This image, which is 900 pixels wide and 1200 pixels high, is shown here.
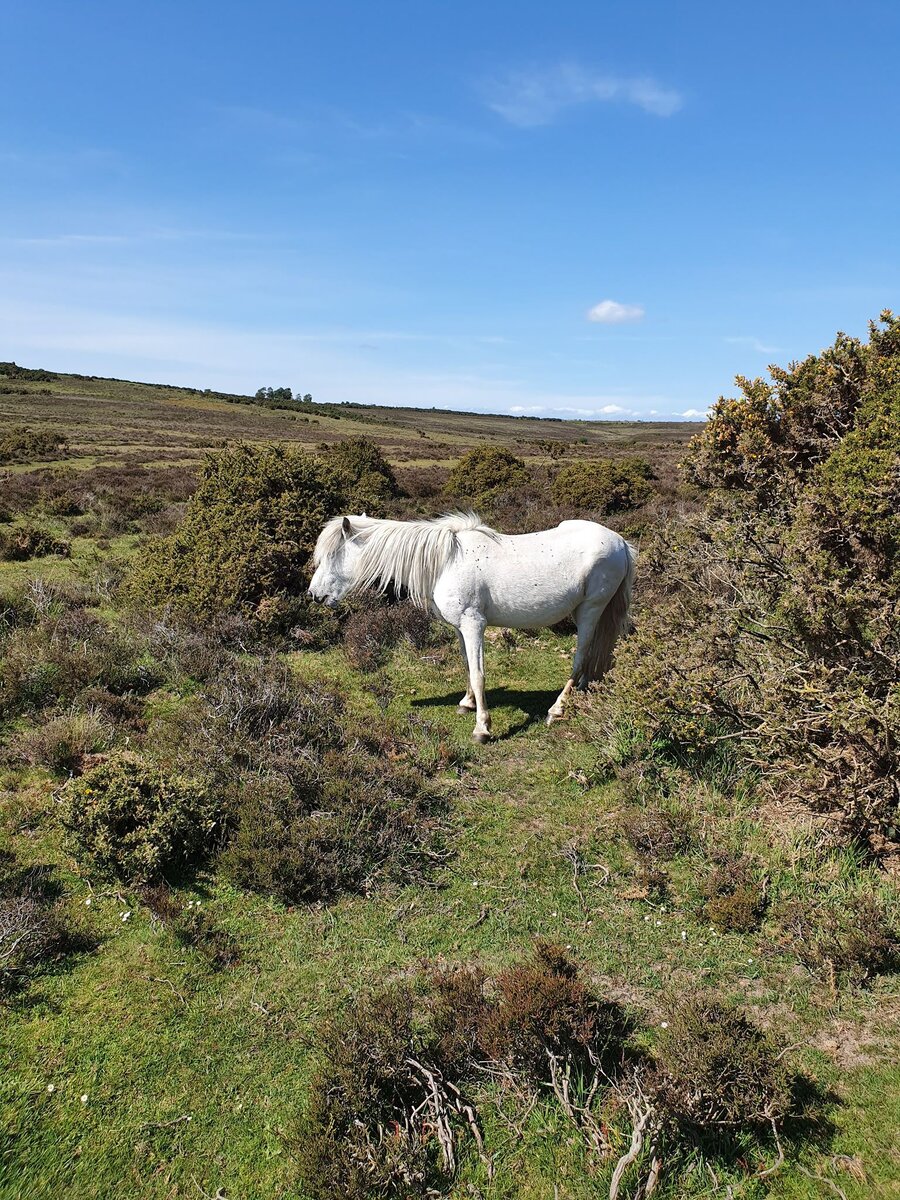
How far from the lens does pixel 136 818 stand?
5078mm

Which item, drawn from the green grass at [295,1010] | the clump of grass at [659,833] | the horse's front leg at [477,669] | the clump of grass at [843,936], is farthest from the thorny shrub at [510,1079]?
the horse's front leg at [477,669]

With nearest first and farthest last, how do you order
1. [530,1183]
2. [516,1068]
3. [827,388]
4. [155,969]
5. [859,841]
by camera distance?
[530,1183] < [516,1068] < [155,969] < [859,841] < [827,388]

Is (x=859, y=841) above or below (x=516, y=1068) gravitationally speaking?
above

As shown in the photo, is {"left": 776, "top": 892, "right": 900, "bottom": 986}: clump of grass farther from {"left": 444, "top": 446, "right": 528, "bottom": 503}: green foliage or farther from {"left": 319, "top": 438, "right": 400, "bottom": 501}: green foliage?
{"left": 444, "top": 446, "right": 528, "bottom": 503}: green foliage

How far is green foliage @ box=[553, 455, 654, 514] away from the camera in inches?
847

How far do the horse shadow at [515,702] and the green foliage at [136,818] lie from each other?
342cm

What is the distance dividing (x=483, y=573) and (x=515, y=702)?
1.87 metres

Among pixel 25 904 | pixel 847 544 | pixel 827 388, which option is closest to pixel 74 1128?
pixel 25 904

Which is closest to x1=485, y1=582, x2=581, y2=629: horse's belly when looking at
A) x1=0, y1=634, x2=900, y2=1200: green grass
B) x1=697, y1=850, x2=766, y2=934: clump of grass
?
x1=0, y1=634, x2=900, y2=1200: green grass

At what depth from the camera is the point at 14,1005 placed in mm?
3842

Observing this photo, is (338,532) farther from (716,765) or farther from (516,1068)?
(516,1068)

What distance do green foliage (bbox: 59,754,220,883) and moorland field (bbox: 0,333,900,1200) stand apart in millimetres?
24

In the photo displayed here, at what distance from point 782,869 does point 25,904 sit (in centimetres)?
516

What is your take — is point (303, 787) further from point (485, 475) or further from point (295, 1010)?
point (485, 475)
